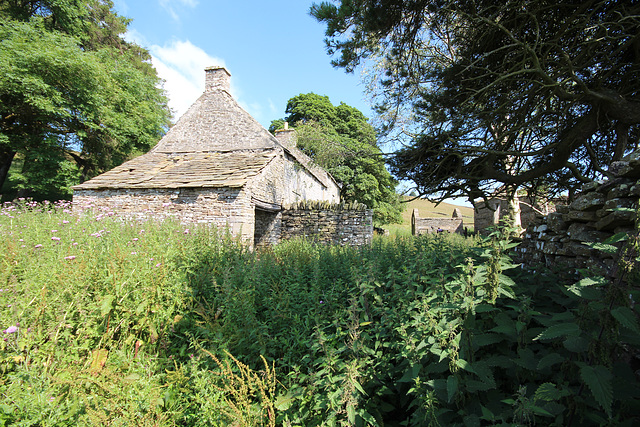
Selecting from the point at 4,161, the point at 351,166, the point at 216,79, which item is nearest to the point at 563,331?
the point at 216,79

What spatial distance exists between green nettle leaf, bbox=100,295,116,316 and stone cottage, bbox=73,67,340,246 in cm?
469

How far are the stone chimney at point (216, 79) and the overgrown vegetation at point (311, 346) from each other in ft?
38.7

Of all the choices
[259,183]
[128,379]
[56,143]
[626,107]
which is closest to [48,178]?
[56,143]

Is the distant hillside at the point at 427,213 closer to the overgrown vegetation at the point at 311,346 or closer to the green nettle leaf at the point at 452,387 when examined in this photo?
the overgrown vegetation at the point at 311,346

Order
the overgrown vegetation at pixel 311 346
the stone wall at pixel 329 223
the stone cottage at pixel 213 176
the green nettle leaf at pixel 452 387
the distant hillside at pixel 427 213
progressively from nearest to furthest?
the overgrown vegetation at pixel 311 346, the green nettle leaf at pixel 452 387, the stone cottage at pixel 213 176, the stone wall at pixel 329 223, the distant hillside at pixel 427 213

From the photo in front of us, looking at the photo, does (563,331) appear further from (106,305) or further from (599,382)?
(106,305)

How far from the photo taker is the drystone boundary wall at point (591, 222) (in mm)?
2426

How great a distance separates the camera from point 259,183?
10.9 meters

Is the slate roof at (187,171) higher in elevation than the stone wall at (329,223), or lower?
higher

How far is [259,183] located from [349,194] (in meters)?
16.4

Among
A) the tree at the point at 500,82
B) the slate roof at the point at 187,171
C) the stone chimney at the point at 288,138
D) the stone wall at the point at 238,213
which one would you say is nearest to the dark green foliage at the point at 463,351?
the tree at the point at 500,82

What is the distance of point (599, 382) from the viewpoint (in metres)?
1.31

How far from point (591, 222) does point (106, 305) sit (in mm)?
5226

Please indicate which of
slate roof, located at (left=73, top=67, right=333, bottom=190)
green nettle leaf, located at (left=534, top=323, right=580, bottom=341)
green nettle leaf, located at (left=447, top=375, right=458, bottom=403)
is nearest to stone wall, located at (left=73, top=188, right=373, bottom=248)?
slate roof, located at (left=73, top=67, right=333, bottom=190)
